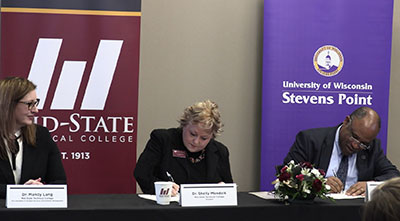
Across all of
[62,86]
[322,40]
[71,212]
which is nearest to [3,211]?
[71,212]

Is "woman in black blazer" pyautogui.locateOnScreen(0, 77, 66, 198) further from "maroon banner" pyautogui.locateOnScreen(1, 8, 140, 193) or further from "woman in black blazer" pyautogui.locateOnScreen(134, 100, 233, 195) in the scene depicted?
"maroon banner" pyautogui.locateOnScreen(1, 8, 140, 193)

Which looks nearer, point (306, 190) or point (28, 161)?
point (306, 190)

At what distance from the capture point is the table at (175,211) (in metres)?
2.35

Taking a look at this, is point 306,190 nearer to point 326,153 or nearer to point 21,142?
point 326,153

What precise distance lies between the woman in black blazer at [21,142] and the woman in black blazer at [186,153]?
0.48 metres

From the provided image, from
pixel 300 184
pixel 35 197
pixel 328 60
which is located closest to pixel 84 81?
pixel 35 197

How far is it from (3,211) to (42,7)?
2.10 m

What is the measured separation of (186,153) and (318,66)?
1629 mm

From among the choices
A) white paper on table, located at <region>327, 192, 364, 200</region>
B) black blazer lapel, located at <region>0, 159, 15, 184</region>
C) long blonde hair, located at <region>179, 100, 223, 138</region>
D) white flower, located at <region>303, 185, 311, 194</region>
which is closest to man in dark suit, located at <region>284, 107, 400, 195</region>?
white paper on table, located at <region>327, 192, 364, 200</region>

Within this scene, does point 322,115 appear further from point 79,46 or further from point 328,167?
point 79,46

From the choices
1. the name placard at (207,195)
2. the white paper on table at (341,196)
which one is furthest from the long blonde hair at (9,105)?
the white paper on table at (341,196)

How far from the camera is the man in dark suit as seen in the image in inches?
130

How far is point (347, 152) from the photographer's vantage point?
336 cm

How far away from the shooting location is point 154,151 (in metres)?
3.15
